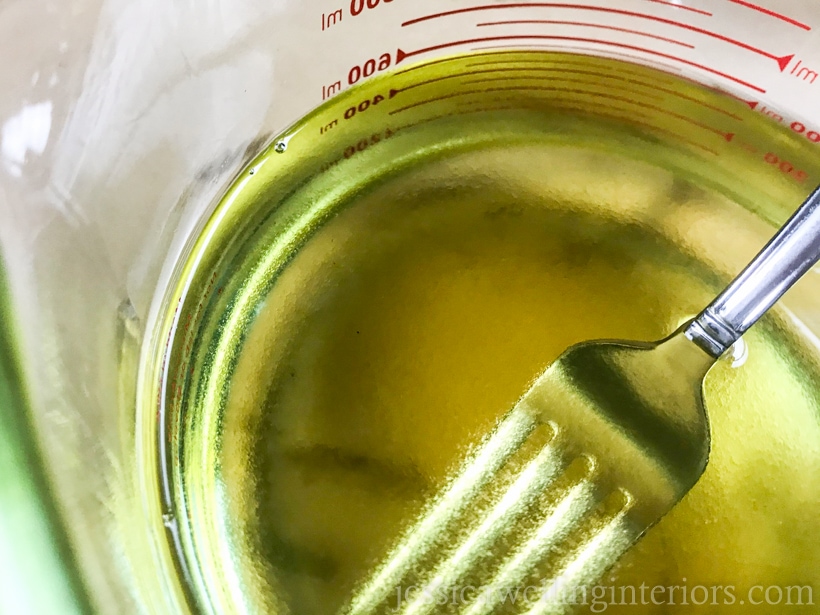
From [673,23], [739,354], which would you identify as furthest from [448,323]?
[673,23]

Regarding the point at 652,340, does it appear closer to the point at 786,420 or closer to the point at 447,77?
the point at 786,420

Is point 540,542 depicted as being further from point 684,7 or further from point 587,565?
point 684,7

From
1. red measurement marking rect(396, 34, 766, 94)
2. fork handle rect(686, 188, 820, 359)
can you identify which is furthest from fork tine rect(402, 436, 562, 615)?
red measurement marking rect(396, 34, 766, 94)

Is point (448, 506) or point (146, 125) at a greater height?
point (146, 125)

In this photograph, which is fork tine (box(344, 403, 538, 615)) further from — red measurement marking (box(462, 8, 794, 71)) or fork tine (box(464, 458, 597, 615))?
red measurement marking (box(462, 8, 794, 71))

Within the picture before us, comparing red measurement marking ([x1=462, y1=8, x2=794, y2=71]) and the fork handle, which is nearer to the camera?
the fork handle
